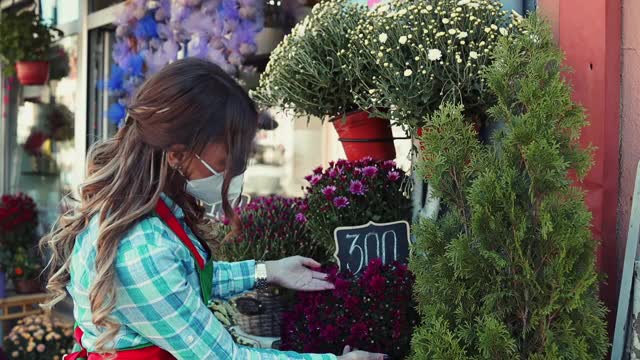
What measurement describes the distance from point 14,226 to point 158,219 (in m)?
4.68

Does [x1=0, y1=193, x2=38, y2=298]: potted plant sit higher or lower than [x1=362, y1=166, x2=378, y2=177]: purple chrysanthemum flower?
lower

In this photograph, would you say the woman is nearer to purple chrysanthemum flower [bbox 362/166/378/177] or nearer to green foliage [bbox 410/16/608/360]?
green foliage [bbox 410/16/608/360]

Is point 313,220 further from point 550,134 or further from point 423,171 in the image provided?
point 550,134

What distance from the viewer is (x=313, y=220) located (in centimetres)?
233

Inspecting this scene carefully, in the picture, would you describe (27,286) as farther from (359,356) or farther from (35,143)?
(359,356)

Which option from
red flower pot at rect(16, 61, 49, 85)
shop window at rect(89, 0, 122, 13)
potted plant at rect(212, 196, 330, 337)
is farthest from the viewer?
red flower pot at rect(16, 61, 49, 85)

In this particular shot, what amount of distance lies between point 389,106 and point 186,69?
Answer: 0.74 meters

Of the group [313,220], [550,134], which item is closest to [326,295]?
[313,220]

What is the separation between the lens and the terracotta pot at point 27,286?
5.50 m

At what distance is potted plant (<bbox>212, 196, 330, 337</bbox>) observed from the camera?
2471mm

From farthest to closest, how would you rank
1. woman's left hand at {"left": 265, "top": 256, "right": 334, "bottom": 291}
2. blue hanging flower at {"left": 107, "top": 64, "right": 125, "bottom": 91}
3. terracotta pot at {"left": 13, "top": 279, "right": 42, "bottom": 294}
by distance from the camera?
1. terracotta pot at {"left": 13, "top": 279, "right": 42, "bottom": 294}
2. blue hanging flower at {"left": 107, "top": 64, "right": 125, "bottom": 91}
3. woman's left hand at {"left": 265, "top": 256, "right": 334, "bottom": 291}

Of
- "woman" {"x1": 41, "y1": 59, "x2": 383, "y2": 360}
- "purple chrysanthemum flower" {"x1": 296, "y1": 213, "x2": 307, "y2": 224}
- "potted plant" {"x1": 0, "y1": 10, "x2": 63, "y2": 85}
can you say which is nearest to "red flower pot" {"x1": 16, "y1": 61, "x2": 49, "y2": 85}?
"potted plant" {"x1": 0, "y1": 10, "x2": 63, "y2": 85}

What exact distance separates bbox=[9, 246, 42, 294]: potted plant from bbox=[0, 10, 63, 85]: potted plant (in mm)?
1565

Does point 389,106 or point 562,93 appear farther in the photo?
point 389,106
